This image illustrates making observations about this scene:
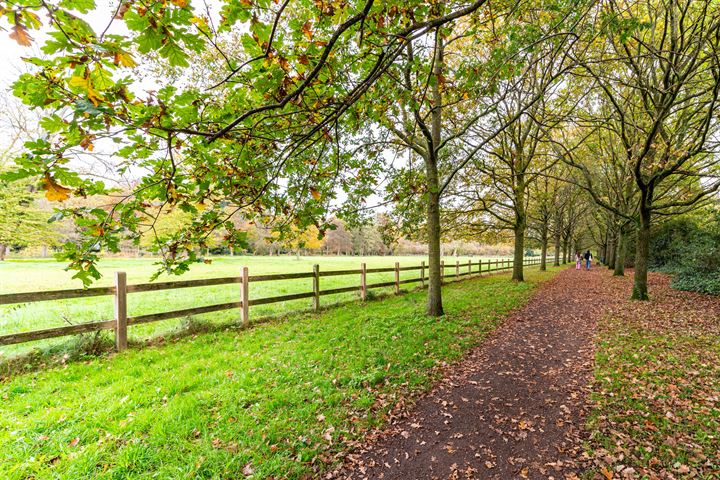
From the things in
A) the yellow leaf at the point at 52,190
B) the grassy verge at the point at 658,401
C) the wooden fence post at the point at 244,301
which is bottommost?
the grassy verge at the point at 658,401

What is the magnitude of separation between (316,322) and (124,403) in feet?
14.2

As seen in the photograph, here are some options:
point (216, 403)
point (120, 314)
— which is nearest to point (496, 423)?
point (216, 403)

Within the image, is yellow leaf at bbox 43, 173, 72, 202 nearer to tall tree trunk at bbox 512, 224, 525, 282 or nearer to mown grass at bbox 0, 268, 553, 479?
mown grass at bbox 0, 268, 553, 479

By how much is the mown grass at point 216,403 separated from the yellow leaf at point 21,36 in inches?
129

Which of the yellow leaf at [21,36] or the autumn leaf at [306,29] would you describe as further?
the autumn leaf at [306,29]

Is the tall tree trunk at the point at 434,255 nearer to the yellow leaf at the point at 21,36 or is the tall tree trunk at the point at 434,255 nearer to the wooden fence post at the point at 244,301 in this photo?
the wooden fence post at the point at 244,301

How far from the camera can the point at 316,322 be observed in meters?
7.64

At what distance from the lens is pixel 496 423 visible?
3557 millimetres

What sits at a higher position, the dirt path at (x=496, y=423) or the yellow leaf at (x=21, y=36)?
the yellow leaf at (x=21, y=36)

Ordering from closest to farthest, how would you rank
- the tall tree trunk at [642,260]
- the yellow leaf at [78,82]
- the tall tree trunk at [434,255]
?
1. the yellow leaf at [78,82]
2. the tall tree trunk at [434,255]
3. the tall tree trunk at [642,260]

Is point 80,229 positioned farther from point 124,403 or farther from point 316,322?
point 316,322

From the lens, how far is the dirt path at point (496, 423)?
2912 millimetres

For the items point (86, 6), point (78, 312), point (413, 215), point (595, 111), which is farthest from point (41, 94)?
point (595, 111)

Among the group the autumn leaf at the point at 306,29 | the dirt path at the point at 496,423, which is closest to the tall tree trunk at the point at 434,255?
the dirt path at the point at 496,423
